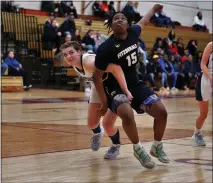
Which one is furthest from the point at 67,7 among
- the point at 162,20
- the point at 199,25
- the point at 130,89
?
the point at 130,89

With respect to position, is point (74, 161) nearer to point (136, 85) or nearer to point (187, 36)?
point (136, 85)

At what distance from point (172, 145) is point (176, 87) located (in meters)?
13.3

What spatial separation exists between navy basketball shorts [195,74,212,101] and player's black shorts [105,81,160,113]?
122 cm

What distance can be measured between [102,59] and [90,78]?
0.30 metres

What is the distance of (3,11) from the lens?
16938 mm

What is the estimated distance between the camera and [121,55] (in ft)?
14.5

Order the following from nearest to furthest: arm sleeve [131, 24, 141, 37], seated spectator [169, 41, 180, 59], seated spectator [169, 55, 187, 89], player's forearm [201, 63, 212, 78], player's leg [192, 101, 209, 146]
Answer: arm sleeve [131, 24, 141, 37]
player's forearm [201, 63, 212, 78]
player's leg [192, 101, 209, 146]
seated spectator [169, 41, 180, 59]
seated spectator [169, 55, 187, 89]

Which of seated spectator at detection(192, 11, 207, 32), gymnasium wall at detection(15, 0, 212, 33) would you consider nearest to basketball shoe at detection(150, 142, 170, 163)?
gymnasium wall at detection(15, 0, 212, 33)

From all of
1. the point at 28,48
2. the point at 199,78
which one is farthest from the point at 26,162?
the point at 28,48

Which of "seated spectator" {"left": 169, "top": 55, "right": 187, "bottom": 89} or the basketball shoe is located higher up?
the basketball shoe

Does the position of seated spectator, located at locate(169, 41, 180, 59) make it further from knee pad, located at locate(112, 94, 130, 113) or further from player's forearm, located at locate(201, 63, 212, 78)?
knee pad, located at locate(112, 94, 130, 113)

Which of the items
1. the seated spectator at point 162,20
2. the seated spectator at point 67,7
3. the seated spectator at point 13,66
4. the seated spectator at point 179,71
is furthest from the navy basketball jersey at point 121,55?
the seated spectator at point 162,20

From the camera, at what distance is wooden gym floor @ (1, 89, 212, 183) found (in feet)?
12.8

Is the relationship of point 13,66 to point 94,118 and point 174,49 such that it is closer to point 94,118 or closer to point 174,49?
point 174,49
